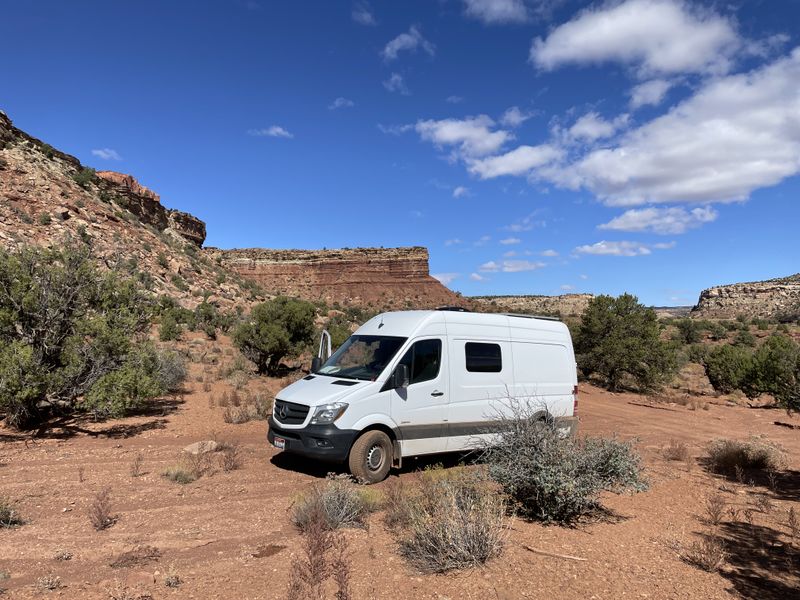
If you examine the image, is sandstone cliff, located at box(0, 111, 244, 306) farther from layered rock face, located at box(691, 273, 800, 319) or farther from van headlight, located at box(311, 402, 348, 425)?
layered rock face, located at box(691, 273, 800, 319)

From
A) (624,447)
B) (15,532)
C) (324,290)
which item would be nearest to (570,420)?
(624,447)

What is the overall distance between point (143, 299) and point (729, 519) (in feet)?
38.7

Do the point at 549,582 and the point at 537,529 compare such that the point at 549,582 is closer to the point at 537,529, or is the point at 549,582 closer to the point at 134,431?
the point at 537,529

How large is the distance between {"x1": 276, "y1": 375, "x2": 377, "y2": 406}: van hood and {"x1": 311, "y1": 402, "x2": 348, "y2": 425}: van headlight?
7 centimetres

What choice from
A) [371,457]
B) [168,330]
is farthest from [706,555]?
[168,330]

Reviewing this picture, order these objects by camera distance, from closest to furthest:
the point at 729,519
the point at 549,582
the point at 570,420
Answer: the point at 549,582
the point at 729,519
the point at 570,420

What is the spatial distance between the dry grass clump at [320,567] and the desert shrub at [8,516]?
10.2 feet

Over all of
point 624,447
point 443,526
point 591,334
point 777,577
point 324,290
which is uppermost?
point 324,290

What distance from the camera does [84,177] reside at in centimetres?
3412

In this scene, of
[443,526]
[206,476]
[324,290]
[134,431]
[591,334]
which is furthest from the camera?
[324,290]

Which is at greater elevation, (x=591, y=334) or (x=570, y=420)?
(x=591, y=334)

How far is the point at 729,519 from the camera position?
5793 mm

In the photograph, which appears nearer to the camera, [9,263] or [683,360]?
[9,263]

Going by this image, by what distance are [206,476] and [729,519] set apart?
6919 mm
